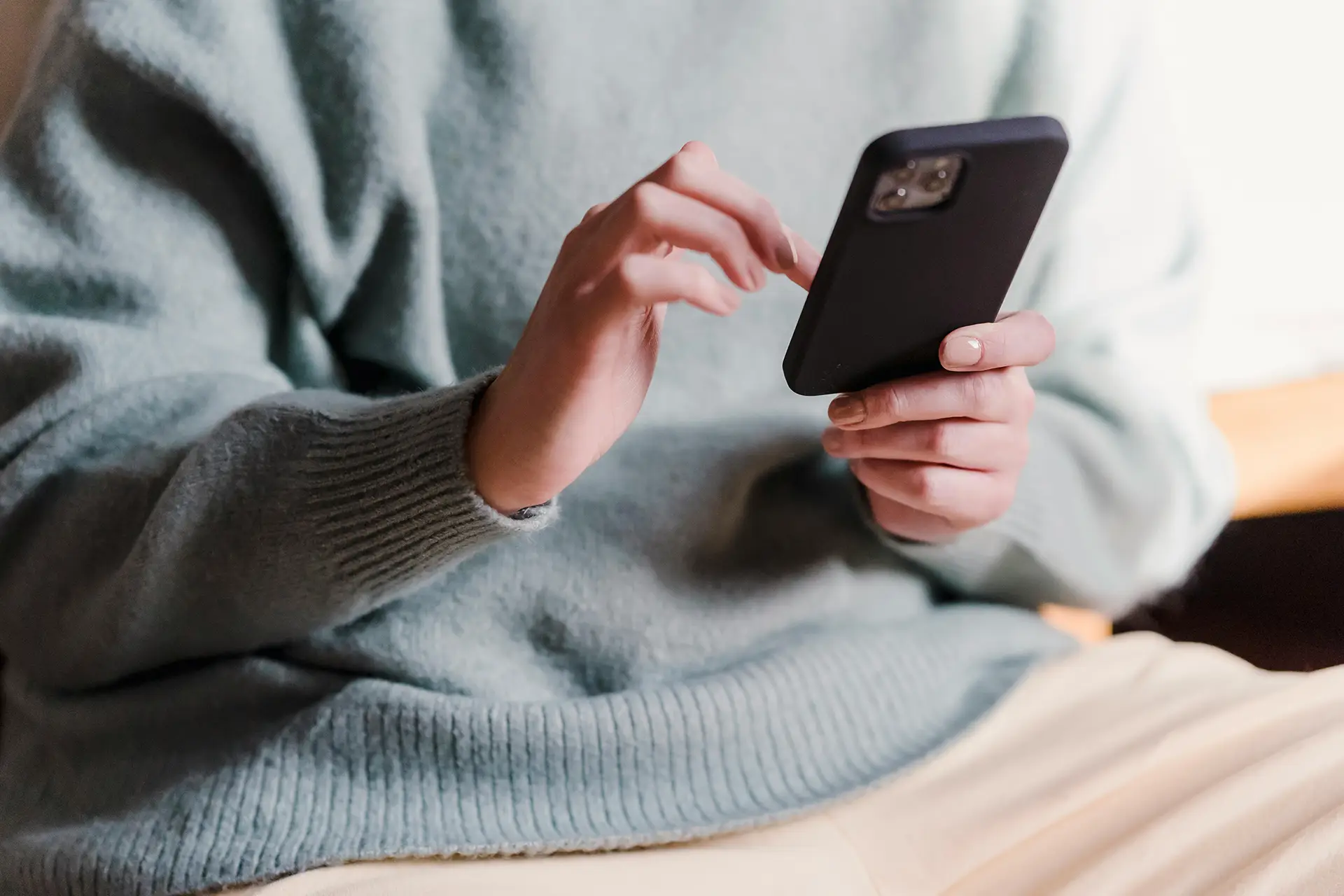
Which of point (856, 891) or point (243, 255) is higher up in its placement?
point (243, 255)

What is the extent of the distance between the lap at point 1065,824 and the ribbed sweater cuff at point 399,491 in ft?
0.44

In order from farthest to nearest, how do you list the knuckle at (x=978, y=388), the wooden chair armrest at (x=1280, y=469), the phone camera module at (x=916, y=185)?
the wooden chair armrest at (x=1280, y=469) → the knuckle at (x=978, y=388) → the phone camera module at (x=916, y=185)

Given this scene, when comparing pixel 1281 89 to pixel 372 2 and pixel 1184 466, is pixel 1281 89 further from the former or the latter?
pixel 372 2

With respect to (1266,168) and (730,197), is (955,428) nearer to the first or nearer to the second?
(730,197)

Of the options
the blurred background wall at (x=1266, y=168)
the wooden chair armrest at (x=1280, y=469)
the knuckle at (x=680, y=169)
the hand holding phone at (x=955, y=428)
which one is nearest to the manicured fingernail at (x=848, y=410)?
the hand holding phone at (x=955, y=428)

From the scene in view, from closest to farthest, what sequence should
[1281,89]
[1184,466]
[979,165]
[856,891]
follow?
[979,165] < [856,891] < [1184,466] < [1281,89]

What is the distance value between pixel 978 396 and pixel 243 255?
13.8 inches

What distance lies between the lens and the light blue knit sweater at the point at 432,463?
0.44 meters

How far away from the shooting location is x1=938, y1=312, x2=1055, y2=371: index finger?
1.35 ft

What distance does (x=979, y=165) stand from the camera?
0.35 m

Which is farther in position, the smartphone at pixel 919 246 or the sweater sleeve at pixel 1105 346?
the sweater sleeve at pixel 1105 346

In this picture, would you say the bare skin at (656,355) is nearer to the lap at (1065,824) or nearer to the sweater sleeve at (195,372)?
the sweater sleeve at (195,372)

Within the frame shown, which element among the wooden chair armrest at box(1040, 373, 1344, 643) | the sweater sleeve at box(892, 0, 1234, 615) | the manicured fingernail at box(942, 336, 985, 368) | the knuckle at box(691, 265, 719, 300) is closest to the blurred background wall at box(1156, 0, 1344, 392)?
the wooden chair armrest at box(1040, 373, 1344, 643)

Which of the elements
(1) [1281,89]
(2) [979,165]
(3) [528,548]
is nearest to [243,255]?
(3) [528,548]
